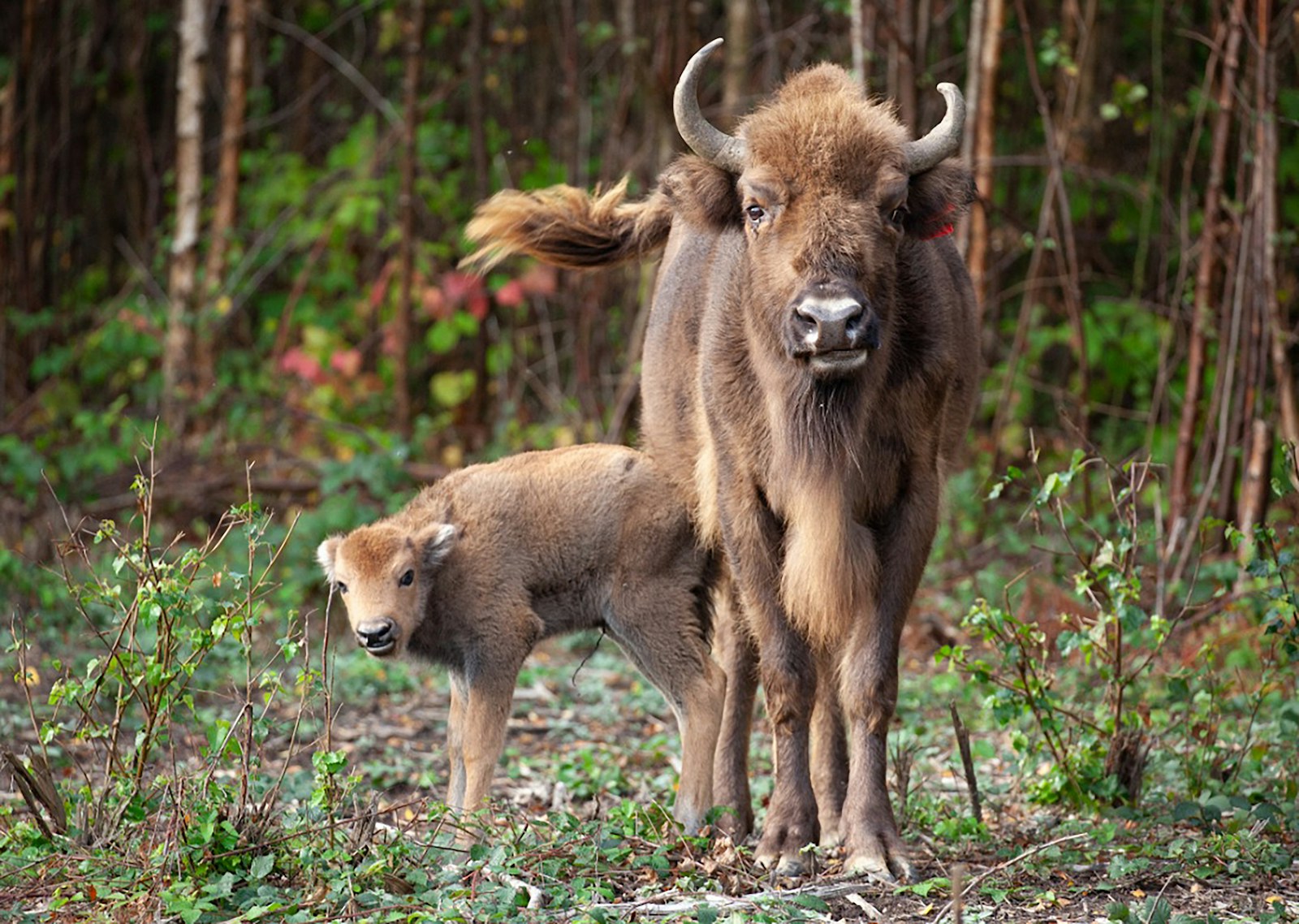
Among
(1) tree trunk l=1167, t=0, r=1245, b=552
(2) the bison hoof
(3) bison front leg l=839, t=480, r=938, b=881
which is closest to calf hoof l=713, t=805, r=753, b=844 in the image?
(3) bison front leg l=839, t=480, r=938, b=881

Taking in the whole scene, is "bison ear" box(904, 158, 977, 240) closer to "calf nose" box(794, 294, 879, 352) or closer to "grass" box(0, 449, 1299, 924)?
"calf nose" box(794, 294, 879, 352)

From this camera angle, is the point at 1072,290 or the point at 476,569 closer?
the point at 476,569

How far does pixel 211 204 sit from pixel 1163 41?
32.5ft

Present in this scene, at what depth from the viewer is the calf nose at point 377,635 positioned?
6.13 m

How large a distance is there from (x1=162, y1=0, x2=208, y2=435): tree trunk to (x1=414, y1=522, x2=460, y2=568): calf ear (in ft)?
26.4

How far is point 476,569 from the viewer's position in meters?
6.61

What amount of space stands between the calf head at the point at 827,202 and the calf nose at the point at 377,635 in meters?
1.85

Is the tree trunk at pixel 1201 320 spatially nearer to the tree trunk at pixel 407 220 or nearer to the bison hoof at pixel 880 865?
the bison hoof at pixel 880 865

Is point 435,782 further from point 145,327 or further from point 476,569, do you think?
point 145,327

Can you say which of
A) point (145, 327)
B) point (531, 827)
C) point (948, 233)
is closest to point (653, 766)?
point (531, 827)

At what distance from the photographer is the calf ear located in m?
6.44

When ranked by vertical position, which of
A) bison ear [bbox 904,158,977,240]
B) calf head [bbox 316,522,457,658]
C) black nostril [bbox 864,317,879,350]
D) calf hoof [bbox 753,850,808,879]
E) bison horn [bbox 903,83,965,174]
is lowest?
calf hoof [bbox 753,850,808,879]

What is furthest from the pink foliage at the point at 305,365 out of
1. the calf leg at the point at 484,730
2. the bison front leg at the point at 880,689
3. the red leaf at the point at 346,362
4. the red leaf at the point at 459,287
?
the bison front leg at the point at 880,689

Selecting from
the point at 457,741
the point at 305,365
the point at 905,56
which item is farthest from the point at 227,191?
the point at 457,741
